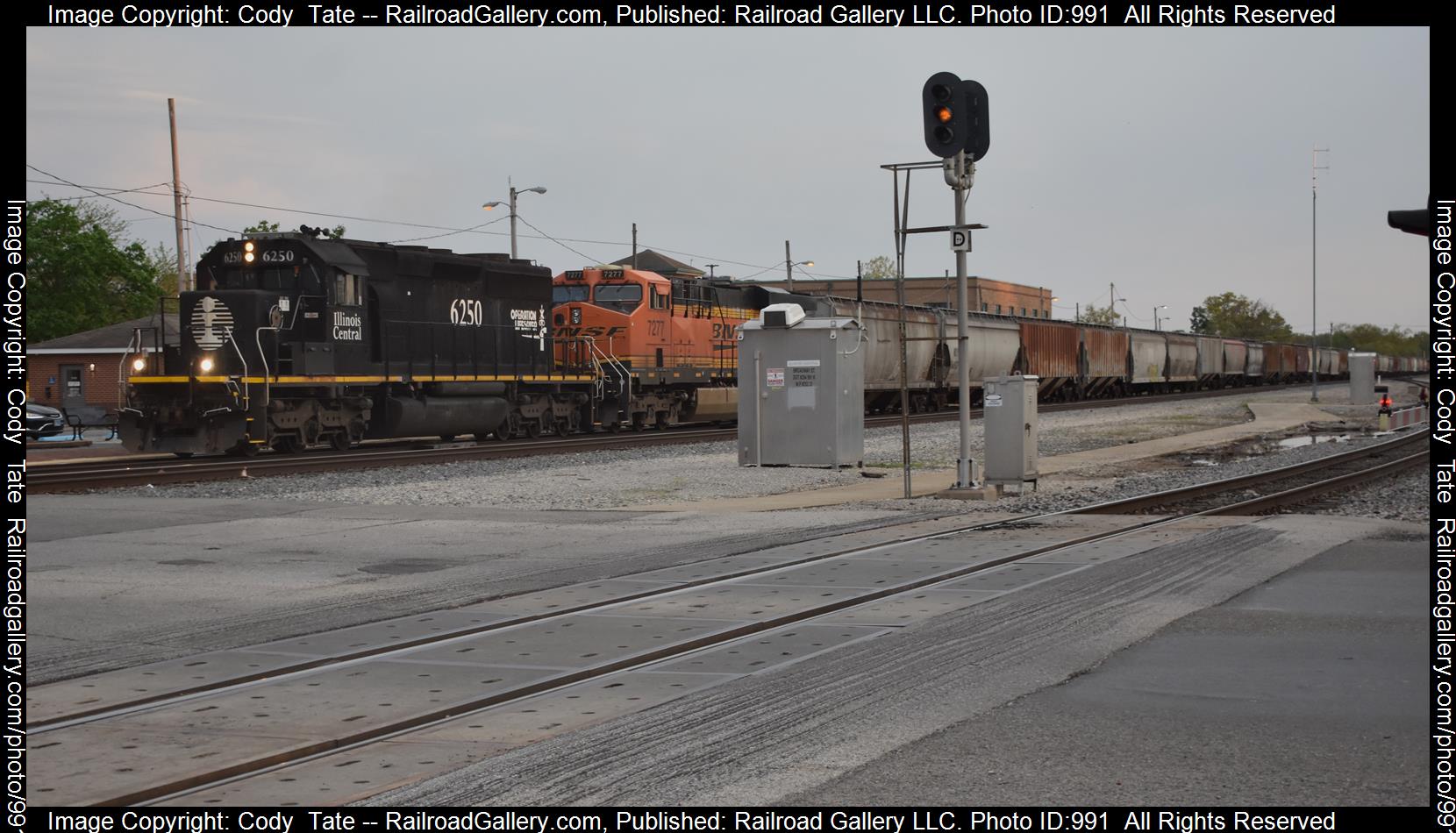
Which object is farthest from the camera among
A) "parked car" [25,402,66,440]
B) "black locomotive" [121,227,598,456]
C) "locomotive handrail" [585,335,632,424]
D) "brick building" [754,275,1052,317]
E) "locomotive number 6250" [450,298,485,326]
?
"brick building" [754,275,1052,317]

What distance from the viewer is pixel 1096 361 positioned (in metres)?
60.2

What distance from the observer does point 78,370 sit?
5234 cm

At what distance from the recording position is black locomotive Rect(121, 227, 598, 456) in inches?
925

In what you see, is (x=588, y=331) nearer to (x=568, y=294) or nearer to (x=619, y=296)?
(x=619, y=296)

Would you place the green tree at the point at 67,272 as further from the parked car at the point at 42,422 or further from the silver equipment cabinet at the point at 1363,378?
the silver equipment cabinet at the point at 1363,378

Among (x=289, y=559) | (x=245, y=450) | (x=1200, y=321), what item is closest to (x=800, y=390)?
(x=245, y=450)

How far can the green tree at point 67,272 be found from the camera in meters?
70.4

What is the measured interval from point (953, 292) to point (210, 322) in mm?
90038

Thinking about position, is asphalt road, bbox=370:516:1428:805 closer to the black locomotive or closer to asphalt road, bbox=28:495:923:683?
asphalt road, bbox=28:495:923:683

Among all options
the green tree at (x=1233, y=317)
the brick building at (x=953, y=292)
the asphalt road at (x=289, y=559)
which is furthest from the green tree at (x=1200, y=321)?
the asphalt road at (x=289, y=559)

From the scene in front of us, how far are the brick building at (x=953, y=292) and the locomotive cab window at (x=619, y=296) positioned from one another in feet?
235

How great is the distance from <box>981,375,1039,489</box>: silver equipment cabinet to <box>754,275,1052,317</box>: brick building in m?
86.2

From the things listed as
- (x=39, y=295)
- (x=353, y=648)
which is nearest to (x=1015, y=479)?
(x=353, y=648)

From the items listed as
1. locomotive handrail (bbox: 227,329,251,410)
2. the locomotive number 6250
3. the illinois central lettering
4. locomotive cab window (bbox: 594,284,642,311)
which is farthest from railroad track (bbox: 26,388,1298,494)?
locomotive cab window (bbox: 594,284,642,311)
